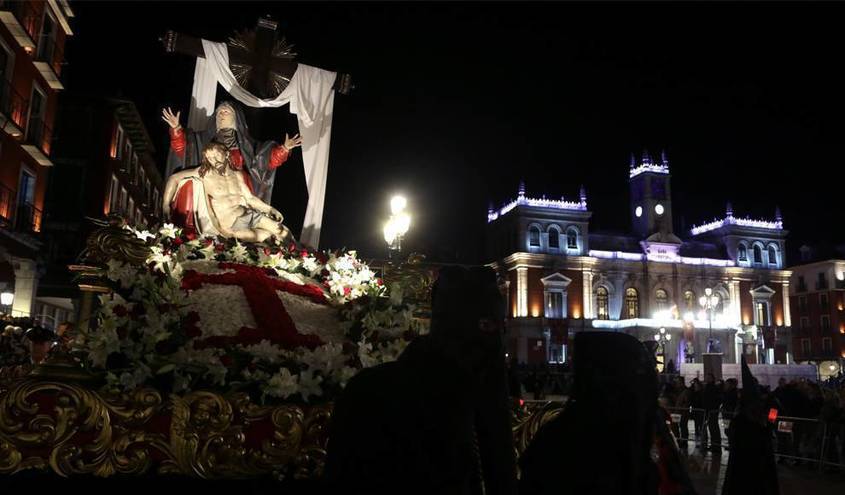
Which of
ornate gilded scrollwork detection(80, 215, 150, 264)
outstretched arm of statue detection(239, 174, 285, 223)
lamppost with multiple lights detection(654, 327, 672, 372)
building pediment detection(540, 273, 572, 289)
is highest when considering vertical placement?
building pediment detection(540, 273, 572, 289)

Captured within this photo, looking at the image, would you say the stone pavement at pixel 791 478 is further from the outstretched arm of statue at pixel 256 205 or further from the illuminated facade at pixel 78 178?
the illuminated facade at pixel 78 178

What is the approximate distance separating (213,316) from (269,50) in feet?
20.1

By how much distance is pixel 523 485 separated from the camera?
2.34 meters

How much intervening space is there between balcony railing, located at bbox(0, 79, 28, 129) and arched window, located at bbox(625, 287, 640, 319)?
1925 inches

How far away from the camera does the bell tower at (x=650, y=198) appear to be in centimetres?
5969

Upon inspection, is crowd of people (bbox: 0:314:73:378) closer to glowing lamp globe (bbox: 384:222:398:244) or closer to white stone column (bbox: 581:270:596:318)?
glowing lamp globe (bbox: 384:222:398:244)

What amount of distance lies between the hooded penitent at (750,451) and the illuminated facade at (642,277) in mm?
45058

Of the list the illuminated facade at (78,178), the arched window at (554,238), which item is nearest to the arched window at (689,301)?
the arched window at (554,238)

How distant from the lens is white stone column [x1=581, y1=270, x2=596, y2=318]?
54.6 m

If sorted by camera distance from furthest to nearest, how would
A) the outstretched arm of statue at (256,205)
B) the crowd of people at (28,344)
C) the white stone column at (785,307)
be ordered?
the white stone column at (785,307) < the outstretched arm of statue at (256,205) < the crowd of people at (28,344)

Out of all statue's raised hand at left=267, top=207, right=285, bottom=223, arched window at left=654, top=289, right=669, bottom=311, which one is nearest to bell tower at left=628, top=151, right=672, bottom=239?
arched window at left=654, top=289, right=669, bottom=311

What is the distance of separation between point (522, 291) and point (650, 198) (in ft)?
56.3

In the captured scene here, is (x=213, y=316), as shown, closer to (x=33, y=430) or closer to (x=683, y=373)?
(x=33, y=430)

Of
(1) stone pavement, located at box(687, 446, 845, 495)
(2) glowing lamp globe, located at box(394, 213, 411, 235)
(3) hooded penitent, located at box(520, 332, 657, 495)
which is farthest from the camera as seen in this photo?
(1) stone pavement, located at box(687, 446, 845, 495)
